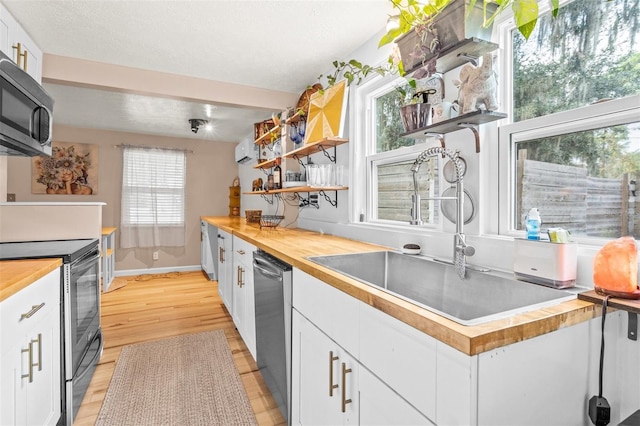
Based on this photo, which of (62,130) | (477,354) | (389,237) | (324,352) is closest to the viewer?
(477,354)

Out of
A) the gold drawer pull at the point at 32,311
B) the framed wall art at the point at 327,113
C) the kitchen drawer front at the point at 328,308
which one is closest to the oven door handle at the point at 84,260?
the gold drawer pull at the point at 32,311

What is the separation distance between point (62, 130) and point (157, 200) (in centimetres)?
156

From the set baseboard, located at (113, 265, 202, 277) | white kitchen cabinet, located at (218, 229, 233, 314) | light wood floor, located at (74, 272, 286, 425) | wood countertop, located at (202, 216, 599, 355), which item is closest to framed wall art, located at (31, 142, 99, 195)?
baseboard, located at (113, 265, 202, 277)

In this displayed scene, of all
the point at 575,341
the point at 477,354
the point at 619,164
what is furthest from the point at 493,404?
the point at 619,164

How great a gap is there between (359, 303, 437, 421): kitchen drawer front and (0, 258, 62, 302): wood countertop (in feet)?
3.86

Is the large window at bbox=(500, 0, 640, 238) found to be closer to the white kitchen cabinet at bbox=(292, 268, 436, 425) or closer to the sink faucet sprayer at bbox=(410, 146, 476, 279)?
the sink faucet sprayer at bbox=(410, 146, 476, 279)

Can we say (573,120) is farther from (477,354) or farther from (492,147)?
(477,354)

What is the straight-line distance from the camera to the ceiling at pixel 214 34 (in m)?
1.88

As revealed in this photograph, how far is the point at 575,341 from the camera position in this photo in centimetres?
83

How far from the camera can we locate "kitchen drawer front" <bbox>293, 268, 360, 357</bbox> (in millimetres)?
1074

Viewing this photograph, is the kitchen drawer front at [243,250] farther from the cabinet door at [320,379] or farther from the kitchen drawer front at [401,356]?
the kitchen drawer front at [401,356]

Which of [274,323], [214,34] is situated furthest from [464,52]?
[214,34]

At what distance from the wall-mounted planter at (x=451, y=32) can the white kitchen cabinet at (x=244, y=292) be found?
1445 mm

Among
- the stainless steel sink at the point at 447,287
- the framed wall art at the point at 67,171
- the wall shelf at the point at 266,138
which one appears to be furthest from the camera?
the framed wall art at the point at 67,171
